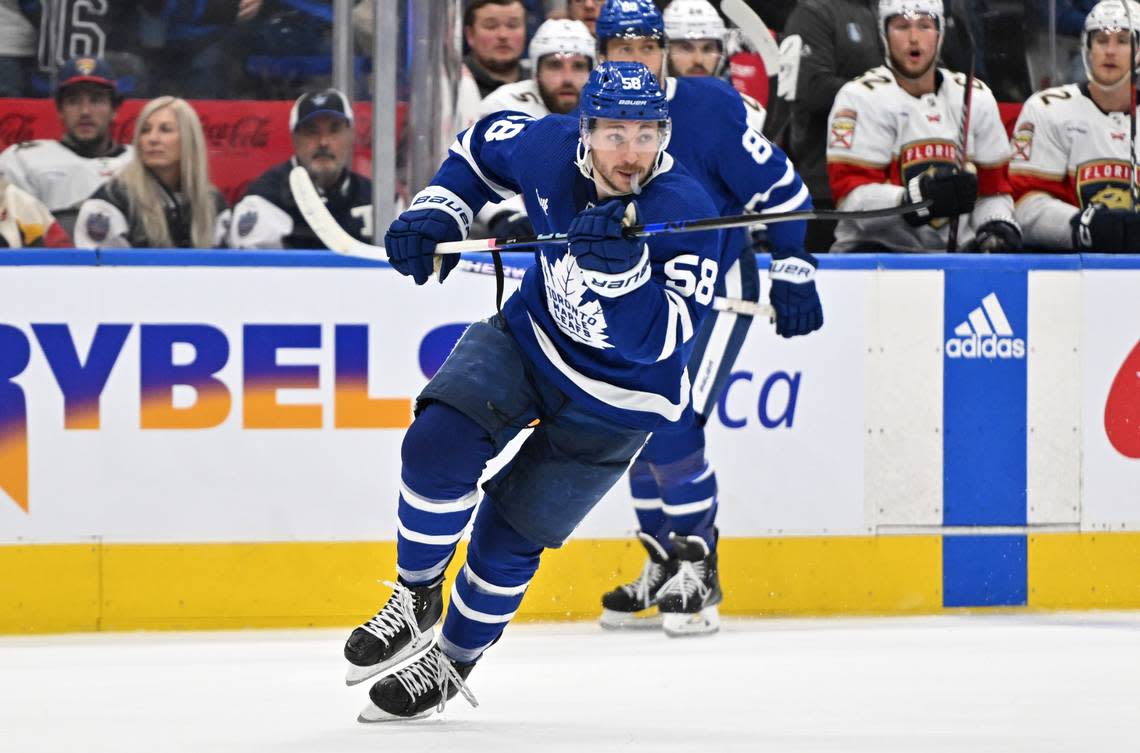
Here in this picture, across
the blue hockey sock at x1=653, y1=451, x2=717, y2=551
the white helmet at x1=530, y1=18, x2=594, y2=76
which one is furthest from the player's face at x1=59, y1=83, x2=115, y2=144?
the blue hockey sock at x1=653, y1=451, x2=717, y2=551

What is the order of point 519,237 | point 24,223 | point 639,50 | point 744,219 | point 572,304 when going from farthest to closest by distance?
point 24,223 < point 639,50 < point 519,237 < point 572,304 < point 744,219

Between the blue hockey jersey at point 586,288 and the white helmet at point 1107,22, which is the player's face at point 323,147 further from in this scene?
the white helmet at point 1107,22

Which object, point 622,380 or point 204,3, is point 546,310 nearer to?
point 622,380

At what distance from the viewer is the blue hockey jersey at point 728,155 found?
404cm

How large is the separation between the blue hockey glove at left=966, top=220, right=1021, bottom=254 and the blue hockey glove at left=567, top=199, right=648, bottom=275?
2240 millimetres

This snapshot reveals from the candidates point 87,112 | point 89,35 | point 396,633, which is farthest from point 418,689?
point 89,35

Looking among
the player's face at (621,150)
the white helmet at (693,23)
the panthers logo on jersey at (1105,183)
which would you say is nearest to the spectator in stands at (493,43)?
the white helmet at (693,23)

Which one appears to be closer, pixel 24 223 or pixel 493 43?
pixel 24 223

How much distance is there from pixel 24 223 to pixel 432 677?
1725 millimetres

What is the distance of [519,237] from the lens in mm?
3045

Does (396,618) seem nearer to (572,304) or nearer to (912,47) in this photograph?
(572,304)

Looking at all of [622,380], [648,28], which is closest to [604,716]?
[622,380]

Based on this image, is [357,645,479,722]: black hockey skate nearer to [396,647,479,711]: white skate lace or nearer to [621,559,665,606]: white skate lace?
[396,647,479,711]: white skate lace

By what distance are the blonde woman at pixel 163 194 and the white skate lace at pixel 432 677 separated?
1.49 metres
